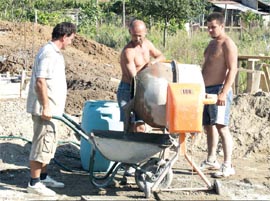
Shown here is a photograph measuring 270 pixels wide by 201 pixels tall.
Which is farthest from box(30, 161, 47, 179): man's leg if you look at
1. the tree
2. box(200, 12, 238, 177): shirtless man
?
the tree

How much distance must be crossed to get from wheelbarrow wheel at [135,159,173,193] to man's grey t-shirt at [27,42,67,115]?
101 cm

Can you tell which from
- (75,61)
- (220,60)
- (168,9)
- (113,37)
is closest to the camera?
(220,60)

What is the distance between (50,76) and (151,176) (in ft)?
4.52

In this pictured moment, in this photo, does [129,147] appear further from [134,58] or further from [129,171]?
[134,58]

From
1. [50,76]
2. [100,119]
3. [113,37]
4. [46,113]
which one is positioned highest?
[50,76]

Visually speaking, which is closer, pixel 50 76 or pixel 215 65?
pixel 50 76

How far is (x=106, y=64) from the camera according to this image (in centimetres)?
1917

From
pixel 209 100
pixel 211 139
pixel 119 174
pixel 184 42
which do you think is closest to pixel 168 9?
pixel 184 42

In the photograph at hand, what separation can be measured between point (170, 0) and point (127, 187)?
57.5 feet

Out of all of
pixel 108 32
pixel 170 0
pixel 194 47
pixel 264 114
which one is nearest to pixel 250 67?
pixel 264 114

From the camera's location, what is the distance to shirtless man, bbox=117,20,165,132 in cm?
707

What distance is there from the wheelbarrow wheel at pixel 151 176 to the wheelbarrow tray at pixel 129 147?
0.45 feet

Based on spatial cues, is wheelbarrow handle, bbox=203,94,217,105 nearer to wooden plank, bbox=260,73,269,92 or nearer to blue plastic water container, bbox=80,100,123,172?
blue plastic water container, bbox=80,100,123,172

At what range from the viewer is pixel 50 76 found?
6535mm
